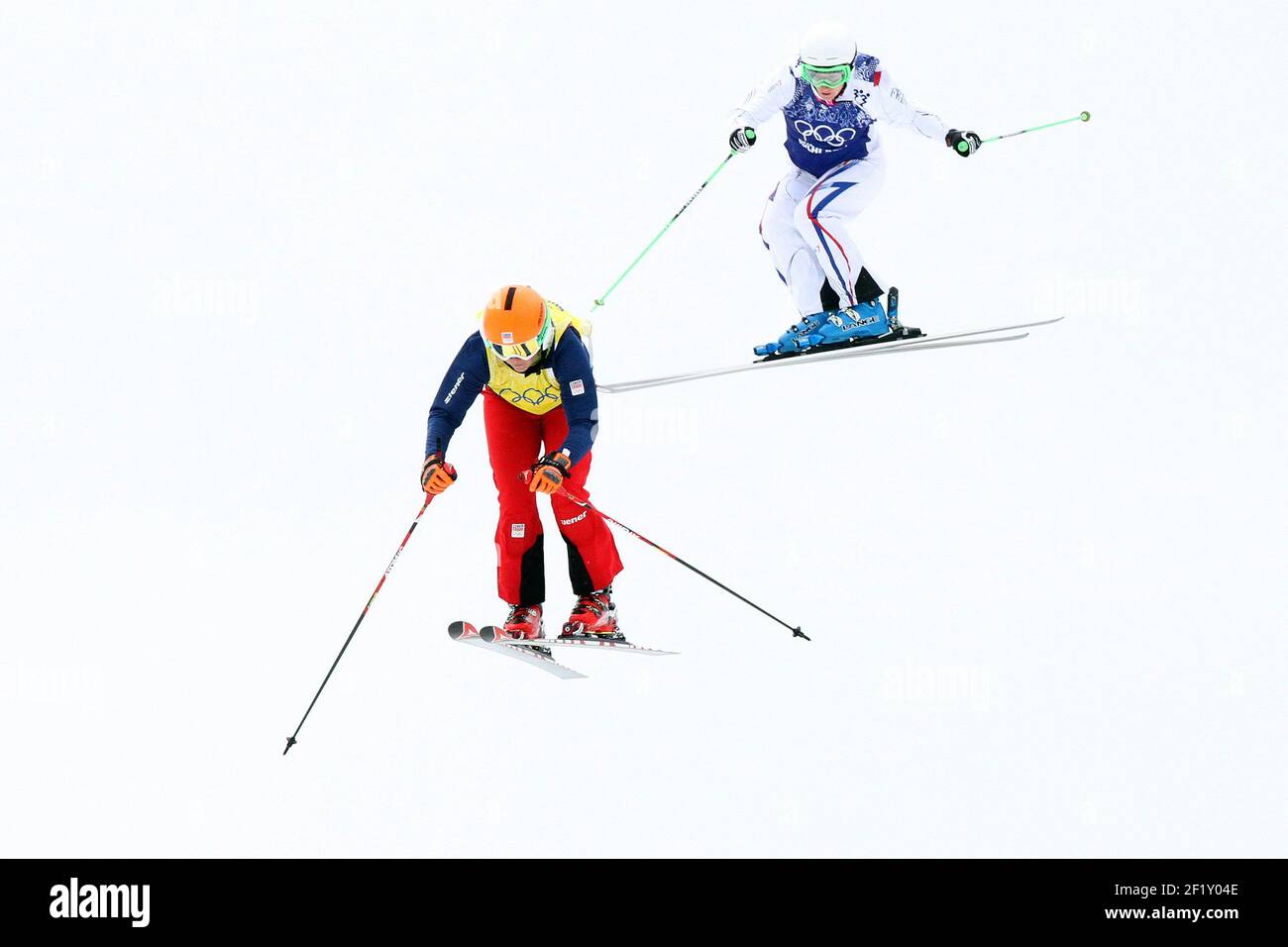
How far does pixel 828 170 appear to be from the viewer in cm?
963

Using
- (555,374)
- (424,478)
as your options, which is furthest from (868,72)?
(424,478)

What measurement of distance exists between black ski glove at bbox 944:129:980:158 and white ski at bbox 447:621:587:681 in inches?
117

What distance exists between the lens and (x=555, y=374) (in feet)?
29.6

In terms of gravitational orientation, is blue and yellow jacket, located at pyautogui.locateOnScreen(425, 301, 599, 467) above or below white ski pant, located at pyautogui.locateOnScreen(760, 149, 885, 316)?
below

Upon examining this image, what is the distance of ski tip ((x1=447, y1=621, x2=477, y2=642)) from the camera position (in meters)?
8.59

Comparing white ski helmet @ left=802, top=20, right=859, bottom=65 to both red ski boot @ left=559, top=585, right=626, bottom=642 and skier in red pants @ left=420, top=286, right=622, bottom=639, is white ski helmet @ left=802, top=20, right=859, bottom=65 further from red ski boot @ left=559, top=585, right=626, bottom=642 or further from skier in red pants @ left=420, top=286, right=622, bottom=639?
red ski boot @ left=559, top=585, right=626, bottom=642

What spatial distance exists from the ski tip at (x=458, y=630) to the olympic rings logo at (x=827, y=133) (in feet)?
9.38

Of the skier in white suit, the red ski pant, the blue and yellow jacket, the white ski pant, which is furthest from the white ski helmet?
the red ski pant

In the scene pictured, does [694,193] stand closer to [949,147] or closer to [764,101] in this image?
[764,101]

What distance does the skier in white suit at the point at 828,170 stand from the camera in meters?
9.41

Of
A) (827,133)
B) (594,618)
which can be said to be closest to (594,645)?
(594,618)

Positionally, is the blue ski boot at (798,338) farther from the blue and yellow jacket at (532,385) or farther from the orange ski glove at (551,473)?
the orange ski glove at (551,473)

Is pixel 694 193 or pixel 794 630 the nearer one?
pixel 794 630

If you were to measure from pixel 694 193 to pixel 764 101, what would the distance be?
69cm
